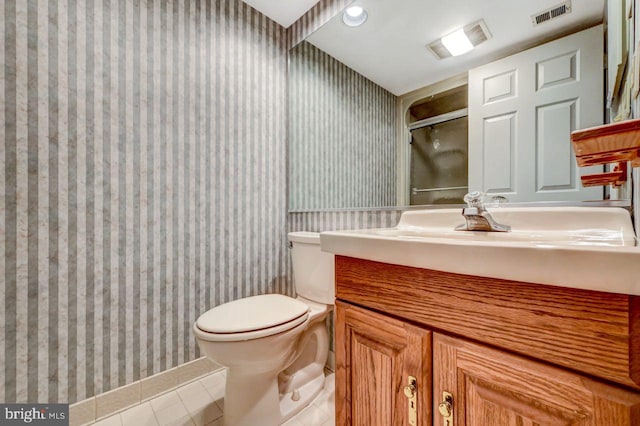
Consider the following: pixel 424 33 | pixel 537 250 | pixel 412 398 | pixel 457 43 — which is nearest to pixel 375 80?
pixel 424 33

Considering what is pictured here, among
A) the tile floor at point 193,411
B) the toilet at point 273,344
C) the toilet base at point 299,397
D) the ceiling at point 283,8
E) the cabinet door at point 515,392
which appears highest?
the ceiling at point 283,8

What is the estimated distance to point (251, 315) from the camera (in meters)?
1.02

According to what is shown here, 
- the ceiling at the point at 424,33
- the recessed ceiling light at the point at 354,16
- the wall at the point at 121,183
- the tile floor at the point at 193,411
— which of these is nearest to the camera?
the ceiling at the point at 424,33

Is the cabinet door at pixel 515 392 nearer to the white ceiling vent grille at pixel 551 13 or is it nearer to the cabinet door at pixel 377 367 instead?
the cabinet door at pixel 377 367

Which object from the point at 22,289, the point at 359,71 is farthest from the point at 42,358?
the point at 359,71

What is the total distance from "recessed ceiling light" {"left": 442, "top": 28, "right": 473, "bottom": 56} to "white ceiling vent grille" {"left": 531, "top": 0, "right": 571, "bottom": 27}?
188 mm

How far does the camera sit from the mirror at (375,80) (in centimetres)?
90

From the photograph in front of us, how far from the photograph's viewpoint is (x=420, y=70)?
3.69 feet

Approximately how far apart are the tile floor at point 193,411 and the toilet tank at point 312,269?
45 cm

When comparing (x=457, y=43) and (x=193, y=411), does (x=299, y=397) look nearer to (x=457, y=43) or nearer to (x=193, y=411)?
(x=193, y=411)

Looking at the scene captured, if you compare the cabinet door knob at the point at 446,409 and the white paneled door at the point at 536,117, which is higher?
the white paneled door at the point at 536,117

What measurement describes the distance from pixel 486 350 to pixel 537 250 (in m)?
0.20

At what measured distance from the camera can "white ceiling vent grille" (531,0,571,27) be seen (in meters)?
0.79

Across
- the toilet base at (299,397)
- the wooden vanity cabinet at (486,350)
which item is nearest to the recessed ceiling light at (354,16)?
the wooden vanity cabinet at (486,350)
